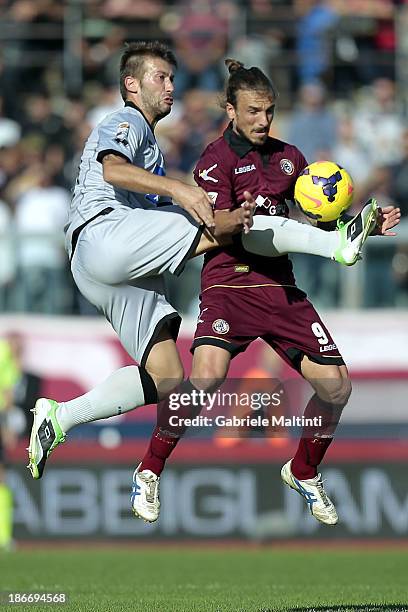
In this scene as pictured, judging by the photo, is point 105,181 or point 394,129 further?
point 394,129

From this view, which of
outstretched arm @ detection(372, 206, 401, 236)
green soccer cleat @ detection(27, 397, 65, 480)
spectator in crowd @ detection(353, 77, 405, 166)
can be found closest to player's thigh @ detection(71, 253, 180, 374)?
green soccer cleat @ detection(27, 397, 65, 480)

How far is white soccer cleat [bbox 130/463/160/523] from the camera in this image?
327 inches

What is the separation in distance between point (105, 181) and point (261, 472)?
750 cm

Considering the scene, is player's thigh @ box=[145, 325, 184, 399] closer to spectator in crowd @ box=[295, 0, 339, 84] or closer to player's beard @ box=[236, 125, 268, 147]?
player's beard @ box=[236, 125, 268, 147]

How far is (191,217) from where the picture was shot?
320 inches

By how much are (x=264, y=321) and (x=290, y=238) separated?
704mm

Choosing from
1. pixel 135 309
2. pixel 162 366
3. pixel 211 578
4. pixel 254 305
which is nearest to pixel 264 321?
pixel 254 305

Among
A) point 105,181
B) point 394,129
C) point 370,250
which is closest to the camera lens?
point 105,181

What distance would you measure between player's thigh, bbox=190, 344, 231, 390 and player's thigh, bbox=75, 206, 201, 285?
0.68 metres

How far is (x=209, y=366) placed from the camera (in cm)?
848

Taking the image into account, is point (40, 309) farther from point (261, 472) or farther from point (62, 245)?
point (261, 472)

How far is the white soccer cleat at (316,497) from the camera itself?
Answer: 8.70m

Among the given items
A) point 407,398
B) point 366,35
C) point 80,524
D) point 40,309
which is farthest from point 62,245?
point 366,35

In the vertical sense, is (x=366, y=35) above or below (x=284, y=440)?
above
